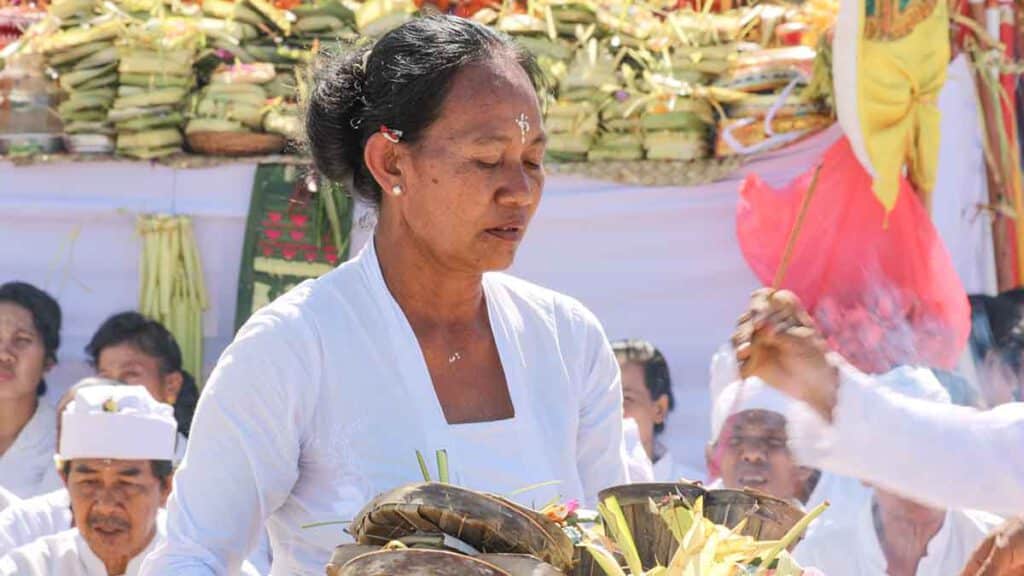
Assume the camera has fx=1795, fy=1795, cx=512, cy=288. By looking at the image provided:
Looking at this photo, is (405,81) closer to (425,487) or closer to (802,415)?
(425,487)

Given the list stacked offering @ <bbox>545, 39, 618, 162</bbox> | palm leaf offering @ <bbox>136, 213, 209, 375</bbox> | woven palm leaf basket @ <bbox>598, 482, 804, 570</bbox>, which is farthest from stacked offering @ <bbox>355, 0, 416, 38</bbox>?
woven palm leaf basket @ <bbox>598, 482, 804, 570</bbox>

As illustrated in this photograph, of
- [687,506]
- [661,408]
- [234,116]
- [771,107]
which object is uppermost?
[234,116]

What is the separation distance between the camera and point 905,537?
4898 mm

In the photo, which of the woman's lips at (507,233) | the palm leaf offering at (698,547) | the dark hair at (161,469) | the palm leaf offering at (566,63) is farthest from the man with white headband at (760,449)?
the palm leaf offering at (698,547)

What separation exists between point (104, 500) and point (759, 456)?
1.85m

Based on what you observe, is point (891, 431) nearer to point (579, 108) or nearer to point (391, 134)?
point (391, 134)

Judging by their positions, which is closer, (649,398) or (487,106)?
(487,106)

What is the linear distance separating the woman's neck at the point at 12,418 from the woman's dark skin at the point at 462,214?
3965 millimetres

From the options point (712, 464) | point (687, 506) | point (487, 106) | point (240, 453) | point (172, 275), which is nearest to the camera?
point (687, 506)

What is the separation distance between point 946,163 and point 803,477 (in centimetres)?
106

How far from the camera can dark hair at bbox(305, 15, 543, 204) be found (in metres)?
2.47

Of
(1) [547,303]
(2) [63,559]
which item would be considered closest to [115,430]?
(2) [63,559]

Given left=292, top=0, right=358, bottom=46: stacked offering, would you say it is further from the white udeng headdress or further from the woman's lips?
the woman's lips

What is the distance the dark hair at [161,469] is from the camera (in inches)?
194
